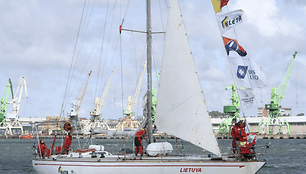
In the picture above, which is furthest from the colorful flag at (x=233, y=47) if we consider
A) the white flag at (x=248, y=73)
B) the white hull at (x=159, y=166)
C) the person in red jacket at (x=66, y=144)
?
the person in red jacket at (x=66, y=144)

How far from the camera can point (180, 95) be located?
17484 millimetres

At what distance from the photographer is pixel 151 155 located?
18000mm

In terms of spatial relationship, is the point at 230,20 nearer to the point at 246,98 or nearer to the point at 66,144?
the point at 246,98

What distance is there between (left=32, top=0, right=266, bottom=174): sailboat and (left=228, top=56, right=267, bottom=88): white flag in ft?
5.93

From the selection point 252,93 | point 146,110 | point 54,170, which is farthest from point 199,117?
point 54,170

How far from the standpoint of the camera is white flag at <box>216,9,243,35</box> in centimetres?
1770

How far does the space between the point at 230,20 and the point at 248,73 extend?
256 centimetres

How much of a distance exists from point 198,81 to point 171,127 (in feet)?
7.85

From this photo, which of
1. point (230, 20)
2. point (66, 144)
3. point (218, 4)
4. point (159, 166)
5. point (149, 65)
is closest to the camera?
point (159, 166)

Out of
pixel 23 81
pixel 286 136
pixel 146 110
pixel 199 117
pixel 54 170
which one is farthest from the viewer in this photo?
pixel 23 81

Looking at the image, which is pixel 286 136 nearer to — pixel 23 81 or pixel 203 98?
pixel 23 81

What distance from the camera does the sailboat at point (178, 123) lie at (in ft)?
53.3

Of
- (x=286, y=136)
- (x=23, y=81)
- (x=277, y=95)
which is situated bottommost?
(x=286, y=136)

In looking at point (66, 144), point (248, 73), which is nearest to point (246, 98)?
point (248, 73)
